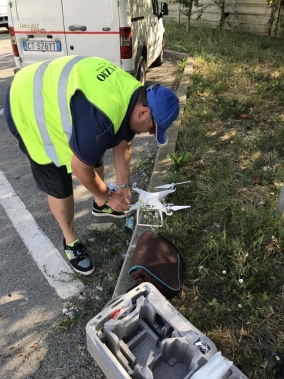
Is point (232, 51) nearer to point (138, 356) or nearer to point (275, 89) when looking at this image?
point (275, 89)

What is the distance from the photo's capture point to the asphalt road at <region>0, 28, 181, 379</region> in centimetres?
197

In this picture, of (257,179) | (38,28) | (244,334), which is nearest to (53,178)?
(244,334)

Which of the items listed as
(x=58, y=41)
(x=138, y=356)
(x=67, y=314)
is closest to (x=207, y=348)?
(x=138, y=356)

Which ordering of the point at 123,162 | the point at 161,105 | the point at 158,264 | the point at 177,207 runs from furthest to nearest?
the point at 177,207 < the point at 123,162 < the point at 158,264 < the point at 161,105

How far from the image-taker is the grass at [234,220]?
6.66ft

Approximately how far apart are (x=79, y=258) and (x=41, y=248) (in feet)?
1.40

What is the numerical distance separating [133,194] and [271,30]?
10361 mm

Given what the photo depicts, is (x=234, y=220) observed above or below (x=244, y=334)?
above

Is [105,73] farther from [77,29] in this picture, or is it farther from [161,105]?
[77,29]

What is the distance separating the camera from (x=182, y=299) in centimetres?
222

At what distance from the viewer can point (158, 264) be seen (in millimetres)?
2240

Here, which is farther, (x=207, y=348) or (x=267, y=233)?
(x=267, y=233)

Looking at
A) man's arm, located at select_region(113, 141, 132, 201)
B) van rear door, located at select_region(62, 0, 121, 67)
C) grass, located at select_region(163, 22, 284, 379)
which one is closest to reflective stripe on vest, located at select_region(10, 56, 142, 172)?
man's arm, located at select_region(113, 141, 132, 201)

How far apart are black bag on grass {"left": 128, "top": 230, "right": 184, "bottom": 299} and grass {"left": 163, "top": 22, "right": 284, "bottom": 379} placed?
13 centimetres
